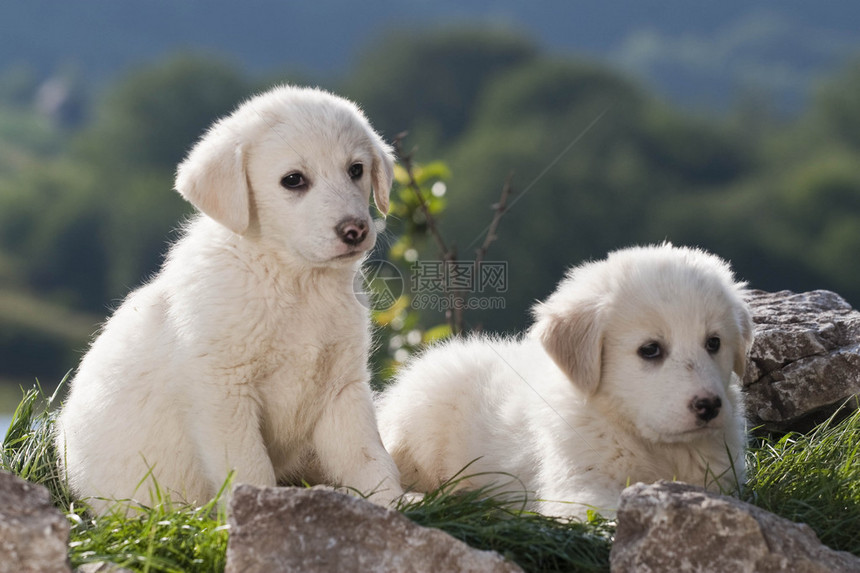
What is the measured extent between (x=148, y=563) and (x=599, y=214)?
37.1ft

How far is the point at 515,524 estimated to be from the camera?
324 cm

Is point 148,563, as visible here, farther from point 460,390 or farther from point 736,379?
point 736,379

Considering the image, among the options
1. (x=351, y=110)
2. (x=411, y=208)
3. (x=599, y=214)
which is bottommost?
(x=599, y=214)

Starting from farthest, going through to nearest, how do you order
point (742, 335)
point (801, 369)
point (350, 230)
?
point (801, 369) → point (742, 335) → point (350, 230)

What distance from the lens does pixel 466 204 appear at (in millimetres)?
12742

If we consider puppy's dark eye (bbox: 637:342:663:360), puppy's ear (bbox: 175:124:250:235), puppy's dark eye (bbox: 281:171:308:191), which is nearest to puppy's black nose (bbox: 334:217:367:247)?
puppy's dark eye (bbox: 281:171:308:191)

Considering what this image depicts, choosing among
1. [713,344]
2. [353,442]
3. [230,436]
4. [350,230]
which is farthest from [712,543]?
[230,436]

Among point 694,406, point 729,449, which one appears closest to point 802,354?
point 729,449

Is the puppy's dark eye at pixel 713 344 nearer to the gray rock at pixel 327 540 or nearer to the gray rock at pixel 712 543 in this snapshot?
the gray rock at pixel 712 543

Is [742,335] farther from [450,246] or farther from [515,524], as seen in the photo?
[450,246]

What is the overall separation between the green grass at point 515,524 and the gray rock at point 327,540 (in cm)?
26

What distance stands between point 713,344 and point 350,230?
A: 1.44 metres

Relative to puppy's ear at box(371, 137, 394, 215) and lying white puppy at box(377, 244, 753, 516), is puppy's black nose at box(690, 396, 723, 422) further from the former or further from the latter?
puppy's ear at box(371, 137, 394, 215)

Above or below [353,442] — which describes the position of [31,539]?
above
